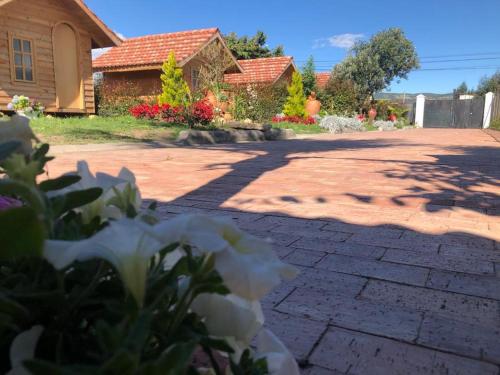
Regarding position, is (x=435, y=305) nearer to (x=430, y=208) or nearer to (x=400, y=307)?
(x=400, y=307)

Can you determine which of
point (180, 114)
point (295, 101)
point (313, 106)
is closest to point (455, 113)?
point (313, 106)

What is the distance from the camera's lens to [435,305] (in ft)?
5.57

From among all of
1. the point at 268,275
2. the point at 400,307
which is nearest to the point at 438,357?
the point at 400,307

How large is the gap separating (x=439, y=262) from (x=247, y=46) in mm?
36404

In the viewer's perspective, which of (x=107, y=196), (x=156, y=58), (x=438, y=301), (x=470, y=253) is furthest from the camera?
(x=156, y=58)

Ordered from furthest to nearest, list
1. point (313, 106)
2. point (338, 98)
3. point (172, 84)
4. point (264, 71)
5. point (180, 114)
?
point (338, 98) < point (264, 71) < point (313, 106) < point (172, 84) < point (180, 114)

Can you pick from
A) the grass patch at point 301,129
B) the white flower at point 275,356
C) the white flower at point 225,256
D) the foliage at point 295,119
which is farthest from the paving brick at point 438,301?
the foliage at point 295,119

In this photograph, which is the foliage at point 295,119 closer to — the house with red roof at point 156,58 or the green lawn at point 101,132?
the house with red roof at point 156,58

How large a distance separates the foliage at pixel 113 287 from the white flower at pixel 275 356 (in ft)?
0.27

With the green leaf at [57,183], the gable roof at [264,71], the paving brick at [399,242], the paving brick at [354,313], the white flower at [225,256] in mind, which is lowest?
the paving brick at [399,242]

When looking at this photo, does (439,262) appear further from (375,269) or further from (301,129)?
(301,129)

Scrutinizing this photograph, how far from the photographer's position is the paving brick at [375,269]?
1.99m

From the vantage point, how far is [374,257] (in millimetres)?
2281

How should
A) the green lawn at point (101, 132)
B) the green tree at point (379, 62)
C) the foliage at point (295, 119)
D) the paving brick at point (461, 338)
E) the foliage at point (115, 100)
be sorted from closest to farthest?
the paving brick at point (461, 338)
the green lawn at point (101, 132)
the foliage at point (115, 100)
the foliage at point (295, 119)
the green tree at point (379, 62)
